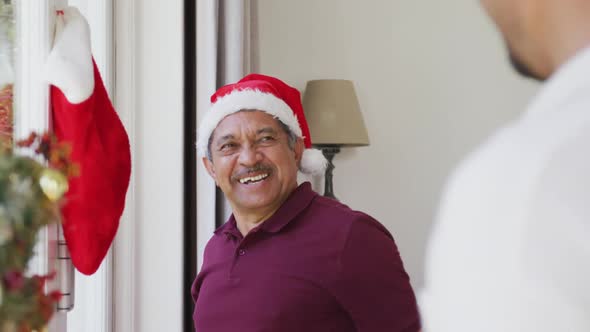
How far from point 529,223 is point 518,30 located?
0.50ft

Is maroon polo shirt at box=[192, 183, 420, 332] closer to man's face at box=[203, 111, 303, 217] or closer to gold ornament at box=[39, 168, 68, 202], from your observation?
man's face at box=[203, 111, 303, 217]

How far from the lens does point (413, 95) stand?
373 centimetres

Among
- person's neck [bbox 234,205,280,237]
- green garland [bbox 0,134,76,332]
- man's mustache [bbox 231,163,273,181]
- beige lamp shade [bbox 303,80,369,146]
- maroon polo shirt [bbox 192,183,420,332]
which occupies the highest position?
beige lamp shade [bbox 303,80,369,146]

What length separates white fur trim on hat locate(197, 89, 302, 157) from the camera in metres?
1.82

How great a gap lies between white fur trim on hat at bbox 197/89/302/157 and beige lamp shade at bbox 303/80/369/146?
1.40 m

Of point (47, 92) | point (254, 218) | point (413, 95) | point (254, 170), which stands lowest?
point (254, 218)

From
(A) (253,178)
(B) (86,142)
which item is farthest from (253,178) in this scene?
(B) (86,142)

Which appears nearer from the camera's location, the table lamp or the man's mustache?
the man's mustache

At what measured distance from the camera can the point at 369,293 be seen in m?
1.52

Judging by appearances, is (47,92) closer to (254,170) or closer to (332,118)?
(254,170)

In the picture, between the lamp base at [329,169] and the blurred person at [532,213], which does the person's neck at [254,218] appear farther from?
the lamp base at [329,169]

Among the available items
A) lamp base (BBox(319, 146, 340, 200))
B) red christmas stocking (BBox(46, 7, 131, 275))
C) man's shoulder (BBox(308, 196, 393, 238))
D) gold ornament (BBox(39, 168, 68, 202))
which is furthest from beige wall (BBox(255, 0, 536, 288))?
gold ornament (BBox(39, 168, 68, 202))

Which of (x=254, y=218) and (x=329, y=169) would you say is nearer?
(x=254, y=218)

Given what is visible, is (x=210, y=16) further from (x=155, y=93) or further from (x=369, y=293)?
(x=369, y=293)
